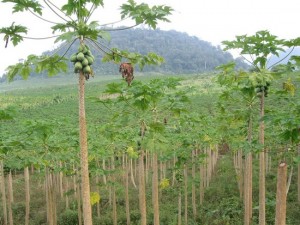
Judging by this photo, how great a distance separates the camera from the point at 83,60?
4562 millimetres

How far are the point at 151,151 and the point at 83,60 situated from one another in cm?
206

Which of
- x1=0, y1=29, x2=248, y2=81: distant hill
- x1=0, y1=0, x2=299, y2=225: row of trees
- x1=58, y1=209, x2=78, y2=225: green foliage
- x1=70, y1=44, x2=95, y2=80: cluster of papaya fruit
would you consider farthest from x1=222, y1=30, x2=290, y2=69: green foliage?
x1=0, y1=29, x2=248, y2=81: distant hill

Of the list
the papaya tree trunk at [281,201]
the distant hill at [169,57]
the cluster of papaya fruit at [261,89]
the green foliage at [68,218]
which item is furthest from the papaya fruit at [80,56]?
the distant hill at [169,57]

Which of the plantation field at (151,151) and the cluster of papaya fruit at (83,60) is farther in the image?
the plantation field at (151,151)

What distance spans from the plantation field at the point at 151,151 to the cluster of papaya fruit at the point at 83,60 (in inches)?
36.9

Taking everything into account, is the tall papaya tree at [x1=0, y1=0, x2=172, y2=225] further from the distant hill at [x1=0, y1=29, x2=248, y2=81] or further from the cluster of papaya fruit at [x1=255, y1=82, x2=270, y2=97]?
the distant hill at [x1=0, y1=29, x2=248, y2=81]

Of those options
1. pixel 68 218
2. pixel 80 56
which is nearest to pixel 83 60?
pixel 80 56

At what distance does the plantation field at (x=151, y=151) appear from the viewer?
6.10m

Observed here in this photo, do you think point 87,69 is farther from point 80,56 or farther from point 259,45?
point 259,45

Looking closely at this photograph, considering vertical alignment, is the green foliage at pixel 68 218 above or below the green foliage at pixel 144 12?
below

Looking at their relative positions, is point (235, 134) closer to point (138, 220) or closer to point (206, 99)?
point (138, 220)

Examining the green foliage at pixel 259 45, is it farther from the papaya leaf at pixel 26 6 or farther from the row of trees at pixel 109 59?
the papaya leaf at pixel 26 6

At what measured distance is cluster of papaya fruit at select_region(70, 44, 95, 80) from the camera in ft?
14.9

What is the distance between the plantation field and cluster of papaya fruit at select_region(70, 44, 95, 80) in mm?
938
